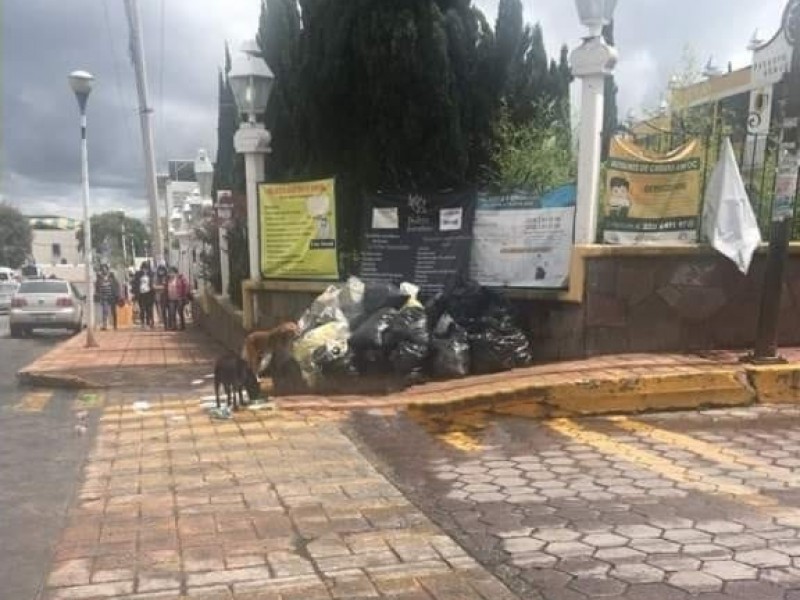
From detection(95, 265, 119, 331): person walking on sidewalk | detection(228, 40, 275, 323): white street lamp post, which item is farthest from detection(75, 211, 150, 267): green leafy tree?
detection(228, 40, 275, 323): white street lamp post

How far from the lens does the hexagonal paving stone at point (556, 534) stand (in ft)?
13.5

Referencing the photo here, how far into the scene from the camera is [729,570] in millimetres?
3635

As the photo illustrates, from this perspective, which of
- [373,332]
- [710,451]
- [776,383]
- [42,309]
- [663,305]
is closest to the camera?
[710,451]

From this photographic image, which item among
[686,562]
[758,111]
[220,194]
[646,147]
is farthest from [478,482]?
[220,194]

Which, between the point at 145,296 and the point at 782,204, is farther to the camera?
the point at 145,296

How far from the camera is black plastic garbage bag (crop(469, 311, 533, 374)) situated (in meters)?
7.82

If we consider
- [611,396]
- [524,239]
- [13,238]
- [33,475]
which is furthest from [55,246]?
[611,396]

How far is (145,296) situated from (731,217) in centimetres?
1824

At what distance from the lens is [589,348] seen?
7.93 metres

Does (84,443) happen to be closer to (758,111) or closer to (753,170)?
(753,170)

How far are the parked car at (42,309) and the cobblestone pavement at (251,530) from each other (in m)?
16.0

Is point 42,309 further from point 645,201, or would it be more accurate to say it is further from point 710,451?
point 710,451

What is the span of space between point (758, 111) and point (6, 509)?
850 centimetres

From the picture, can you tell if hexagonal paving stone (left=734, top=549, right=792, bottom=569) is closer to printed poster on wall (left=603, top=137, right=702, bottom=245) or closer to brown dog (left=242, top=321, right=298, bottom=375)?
printed poster on wall (left=603, top=137, right=702, bottom=245)
